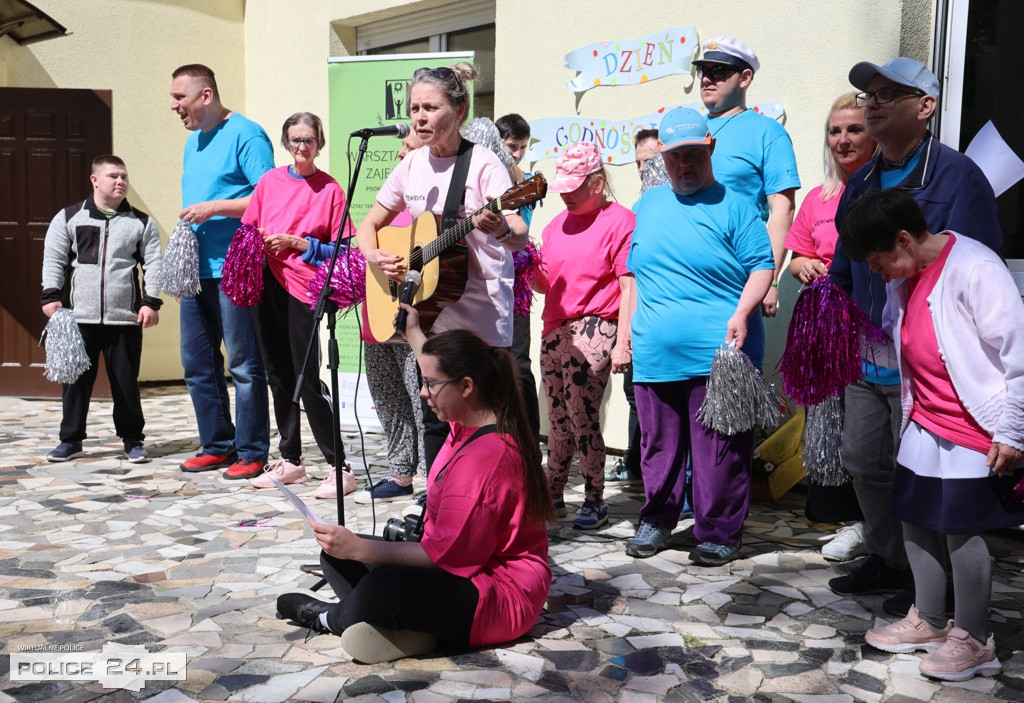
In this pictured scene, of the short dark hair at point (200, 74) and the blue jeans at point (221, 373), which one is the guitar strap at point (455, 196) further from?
the short dark hair at point (200, 74)

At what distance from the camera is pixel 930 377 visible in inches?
122

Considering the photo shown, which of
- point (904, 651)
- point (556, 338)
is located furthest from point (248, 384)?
point (904, 651)

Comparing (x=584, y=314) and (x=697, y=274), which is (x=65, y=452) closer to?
(x=584, y=314)

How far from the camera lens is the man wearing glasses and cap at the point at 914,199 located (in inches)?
130

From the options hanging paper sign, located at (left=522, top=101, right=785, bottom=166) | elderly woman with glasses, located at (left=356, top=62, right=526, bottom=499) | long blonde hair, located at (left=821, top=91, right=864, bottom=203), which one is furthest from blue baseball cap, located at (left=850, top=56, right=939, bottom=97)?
hanging paper sign, located at (left=522, top=101, right=785, bottom=166)

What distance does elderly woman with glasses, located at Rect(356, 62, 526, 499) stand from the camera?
414 cm

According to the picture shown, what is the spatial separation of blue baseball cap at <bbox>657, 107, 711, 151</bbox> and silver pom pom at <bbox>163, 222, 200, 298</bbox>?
3.00m

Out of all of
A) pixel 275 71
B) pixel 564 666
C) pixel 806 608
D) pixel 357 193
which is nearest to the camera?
pixel 564 666

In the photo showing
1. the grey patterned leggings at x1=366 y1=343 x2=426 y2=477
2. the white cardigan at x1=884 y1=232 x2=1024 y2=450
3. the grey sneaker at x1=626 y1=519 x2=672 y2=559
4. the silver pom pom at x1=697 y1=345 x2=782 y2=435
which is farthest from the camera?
the grey patterned leggings at x1=366 y1=343 x2=426 y2=477

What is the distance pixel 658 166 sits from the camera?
481 centimetres

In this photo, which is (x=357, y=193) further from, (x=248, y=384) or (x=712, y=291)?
(x=712, y=291)

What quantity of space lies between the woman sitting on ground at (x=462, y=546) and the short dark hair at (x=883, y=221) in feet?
3.77

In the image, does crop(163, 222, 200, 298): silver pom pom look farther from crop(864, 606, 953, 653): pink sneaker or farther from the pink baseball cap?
crop(864, 606, 953, 653): pink sneaker

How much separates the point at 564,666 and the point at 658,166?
2.55 metres
